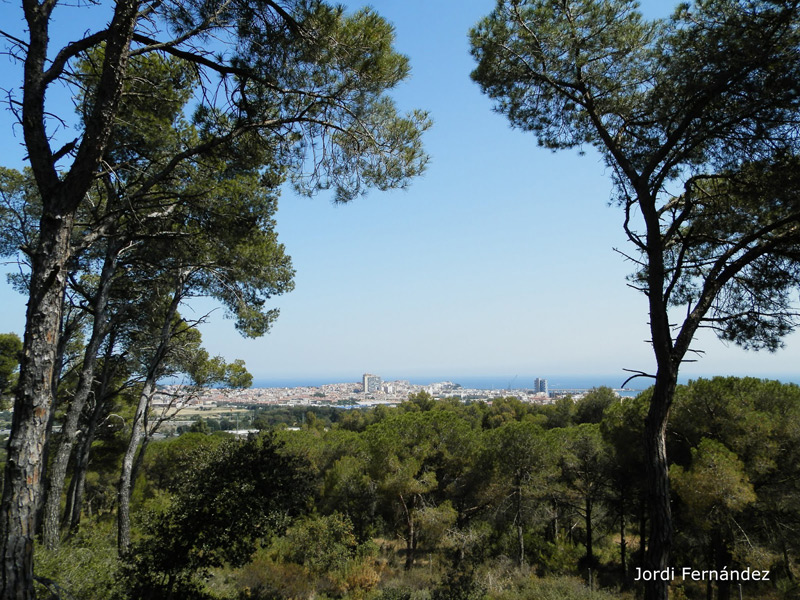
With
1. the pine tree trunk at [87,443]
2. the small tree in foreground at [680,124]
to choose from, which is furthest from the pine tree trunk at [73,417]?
the small tree in foreground at [680,124]

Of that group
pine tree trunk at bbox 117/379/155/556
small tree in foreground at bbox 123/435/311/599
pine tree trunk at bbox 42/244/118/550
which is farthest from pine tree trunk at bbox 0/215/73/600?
pine tree trunk at bbox 117/379/155/556

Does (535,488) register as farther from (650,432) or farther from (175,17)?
(175,17)

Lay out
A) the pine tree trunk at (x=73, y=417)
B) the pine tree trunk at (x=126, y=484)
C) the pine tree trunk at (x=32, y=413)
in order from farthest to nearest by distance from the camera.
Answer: the pine tree trunk at (x=126, y=484) < the pine tree trunk at (x=73, y=417) < the pine tree trunk at (x=32, y=413)

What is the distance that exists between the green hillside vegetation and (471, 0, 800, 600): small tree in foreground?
1280 mm

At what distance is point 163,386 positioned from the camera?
370 inches

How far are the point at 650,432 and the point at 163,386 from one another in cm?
936

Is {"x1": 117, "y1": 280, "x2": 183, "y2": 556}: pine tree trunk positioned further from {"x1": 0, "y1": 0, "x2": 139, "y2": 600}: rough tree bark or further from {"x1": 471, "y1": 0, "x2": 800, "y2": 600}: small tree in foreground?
{"x1": 471, "y1": 0, "x2": 800, "y2": 600}: small tree in foreground

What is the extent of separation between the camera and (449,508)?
12219mm

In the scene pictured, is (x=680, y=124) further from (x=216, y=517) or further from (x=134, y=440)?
(x=134, y=440)

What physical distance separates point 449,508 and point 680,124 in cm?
1126

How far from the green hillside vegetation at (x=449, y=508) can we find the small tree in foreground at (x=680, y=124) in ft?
4.20

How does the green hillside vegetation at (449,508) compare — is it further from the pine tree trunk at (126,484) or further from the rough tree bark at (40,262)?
the rough tree bark at (40,262)

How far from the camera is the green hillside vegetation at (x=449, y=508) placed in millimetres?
4727

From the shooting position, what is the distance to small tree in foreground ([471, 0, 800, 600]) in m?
3.46
